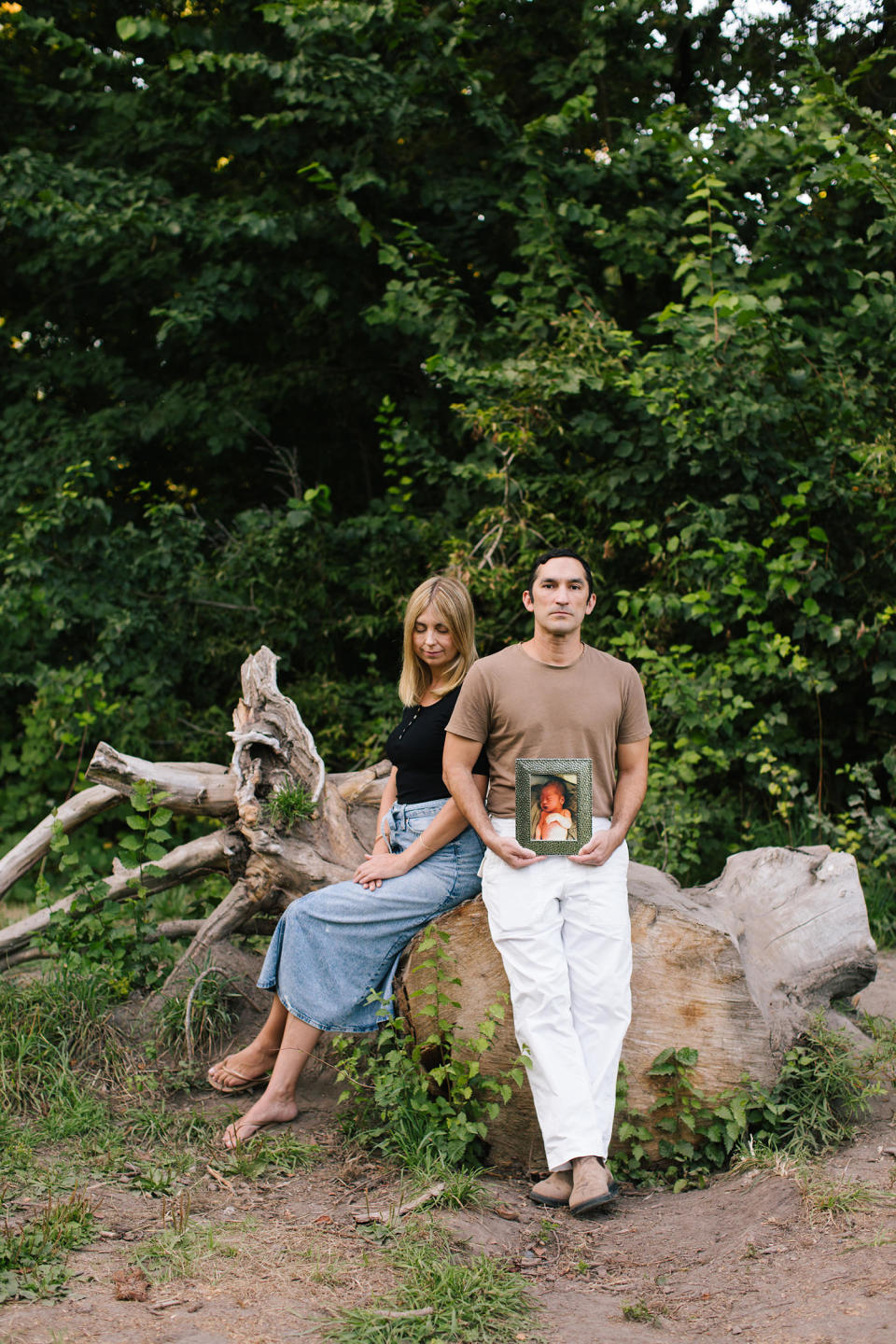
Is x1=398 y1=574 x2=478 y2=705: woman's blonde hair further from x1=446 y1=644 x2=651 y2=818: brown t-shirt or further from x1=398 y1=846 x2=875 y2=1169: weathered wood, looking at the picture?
x1=398 y1=846 x2=875 y2=1169: weathered wood

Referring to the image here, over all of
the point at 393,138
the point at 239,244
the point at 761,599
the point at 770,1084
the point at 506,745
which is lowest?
the point at 770,1084

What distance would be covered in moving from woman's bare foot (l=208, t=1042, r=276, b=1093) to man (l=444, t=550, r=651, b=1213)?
1197 mm

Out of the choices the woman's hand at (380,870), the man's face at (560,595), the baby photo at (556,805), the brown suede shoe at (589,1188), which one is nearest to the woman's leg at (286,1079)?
the woman's hand at (380,870)

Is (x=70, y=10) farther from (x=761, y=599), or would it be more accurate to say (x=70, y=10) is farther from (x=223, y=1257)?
(x=223, y=1257)

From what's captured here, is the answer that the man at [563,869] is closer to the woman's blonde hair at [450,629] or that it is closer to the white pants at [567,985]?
the white pants at [567,985]

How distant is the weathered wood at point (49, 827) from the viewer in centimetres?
486

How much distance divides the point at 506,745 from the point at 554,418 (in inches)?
142

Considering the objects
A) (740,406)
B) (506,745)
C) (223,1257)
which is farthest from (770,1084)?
(740,406)

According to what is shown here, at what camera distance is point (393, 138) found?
7.14m

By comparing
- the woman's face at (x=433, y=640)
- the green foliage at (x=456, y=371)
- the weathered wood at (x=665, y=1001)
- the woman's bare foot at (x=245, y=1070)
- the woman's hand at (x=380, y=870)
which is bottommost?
the woman's bare foot at (x=245, y=1070)

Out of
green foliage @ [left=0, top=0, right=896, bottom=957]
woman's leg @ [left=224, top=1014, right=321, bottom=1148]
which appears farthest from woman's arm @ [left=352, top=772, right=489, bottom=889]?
green foliage @ [left=0, top=0, right=896, bottom=957]

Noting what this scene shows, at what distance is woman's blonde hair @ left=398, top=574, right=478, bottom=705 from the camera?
3916mm

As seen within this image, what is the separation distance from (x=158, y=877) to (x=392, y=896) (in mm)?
1519

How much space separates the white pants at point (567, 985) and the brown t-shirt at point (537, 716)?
0.23m
